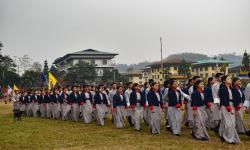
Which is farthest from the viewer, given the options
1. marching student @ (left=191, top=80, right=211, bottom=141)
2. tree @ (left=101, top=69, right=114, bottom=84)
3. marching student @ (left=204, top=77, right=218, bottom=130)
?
tree @ (left=101, top=69, right=114, bottom=84)

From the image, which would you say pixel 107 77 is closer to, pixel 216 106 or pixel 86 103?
pixel 86 103

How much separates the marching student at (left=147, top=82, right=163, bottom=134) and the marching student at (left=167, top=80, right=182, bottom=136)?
0.78 m

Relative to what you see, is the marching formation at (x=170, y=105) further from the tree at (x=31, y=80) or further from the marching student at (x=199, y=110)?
the tree at (x=31, y=80)

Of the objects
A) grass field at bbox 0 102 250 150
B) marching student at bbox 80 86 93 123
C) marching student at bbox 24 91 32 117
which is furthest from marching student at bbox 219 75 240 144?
marching student at bbox 24 91 32 117

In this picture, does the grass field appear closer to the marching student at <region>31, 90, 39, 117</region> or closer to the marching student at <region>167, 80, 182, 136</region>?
the marching student at <region>167, 80, 182, 136</region>

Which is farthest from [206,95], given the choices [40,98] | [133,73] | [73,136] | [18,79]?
[133,73]

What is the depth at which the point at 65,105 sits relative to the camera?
25.0 m

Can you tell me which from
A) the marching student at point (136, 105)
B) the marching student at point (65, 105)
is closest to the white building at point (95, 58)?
the marching student at point (65, 105)

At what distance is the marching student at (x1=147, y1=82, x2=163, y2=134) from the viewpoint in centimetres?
1556

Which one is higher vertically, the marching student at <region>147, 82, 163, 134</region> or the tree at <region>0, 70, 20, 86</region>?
the tree at <region>0, 70, 20, 86</region>

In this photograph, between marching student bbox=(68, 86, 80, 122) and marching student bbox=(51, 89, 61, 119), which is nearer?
marching student bbox=(68, 86, 80, 122)

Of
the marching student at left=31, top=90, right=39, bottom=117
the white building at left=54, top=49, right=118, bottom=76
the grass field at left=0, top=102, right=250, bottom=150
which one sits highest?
the white building at left=54, top=49, right=118, bottom=76

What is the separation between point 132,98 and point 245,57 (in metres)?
42.1

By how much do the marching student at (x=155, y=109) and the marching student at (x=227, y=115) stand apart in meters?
3.34
